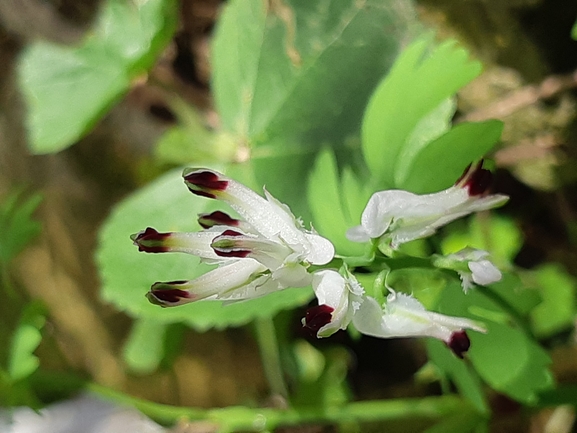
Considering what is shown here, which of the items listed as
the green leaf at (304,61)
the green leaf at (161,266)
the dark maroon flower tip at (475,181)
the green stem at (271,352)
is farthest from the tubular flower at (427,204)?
the green stem at (271,352)

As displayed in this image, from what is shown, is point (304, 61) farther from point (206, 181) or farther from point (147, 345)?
point (147, 345)

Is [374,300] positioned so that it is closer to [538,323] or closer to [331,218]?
[331,218]

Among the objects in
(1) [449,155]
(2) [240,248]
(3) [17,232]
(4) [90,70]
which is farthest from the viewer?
(4) [90,70]

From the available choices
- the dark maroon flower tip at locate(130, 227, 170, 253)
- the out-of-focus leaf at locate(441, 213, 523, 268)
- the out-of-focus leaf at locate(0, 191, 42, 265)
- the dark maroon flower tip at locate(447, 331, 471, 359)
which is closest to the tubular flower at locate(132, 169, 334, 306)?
the dark maroon flower tip at locate(130, 227, 170, 253)

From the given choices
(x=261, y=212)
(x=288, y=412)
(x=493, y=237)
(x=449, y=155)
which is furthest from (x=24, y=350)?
(x=493, y=237)

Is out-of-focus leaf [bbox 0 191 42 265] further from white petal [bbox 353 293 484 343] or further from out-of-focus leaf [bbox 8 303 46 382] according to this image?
white petal [bbox 353 293 484 343]
